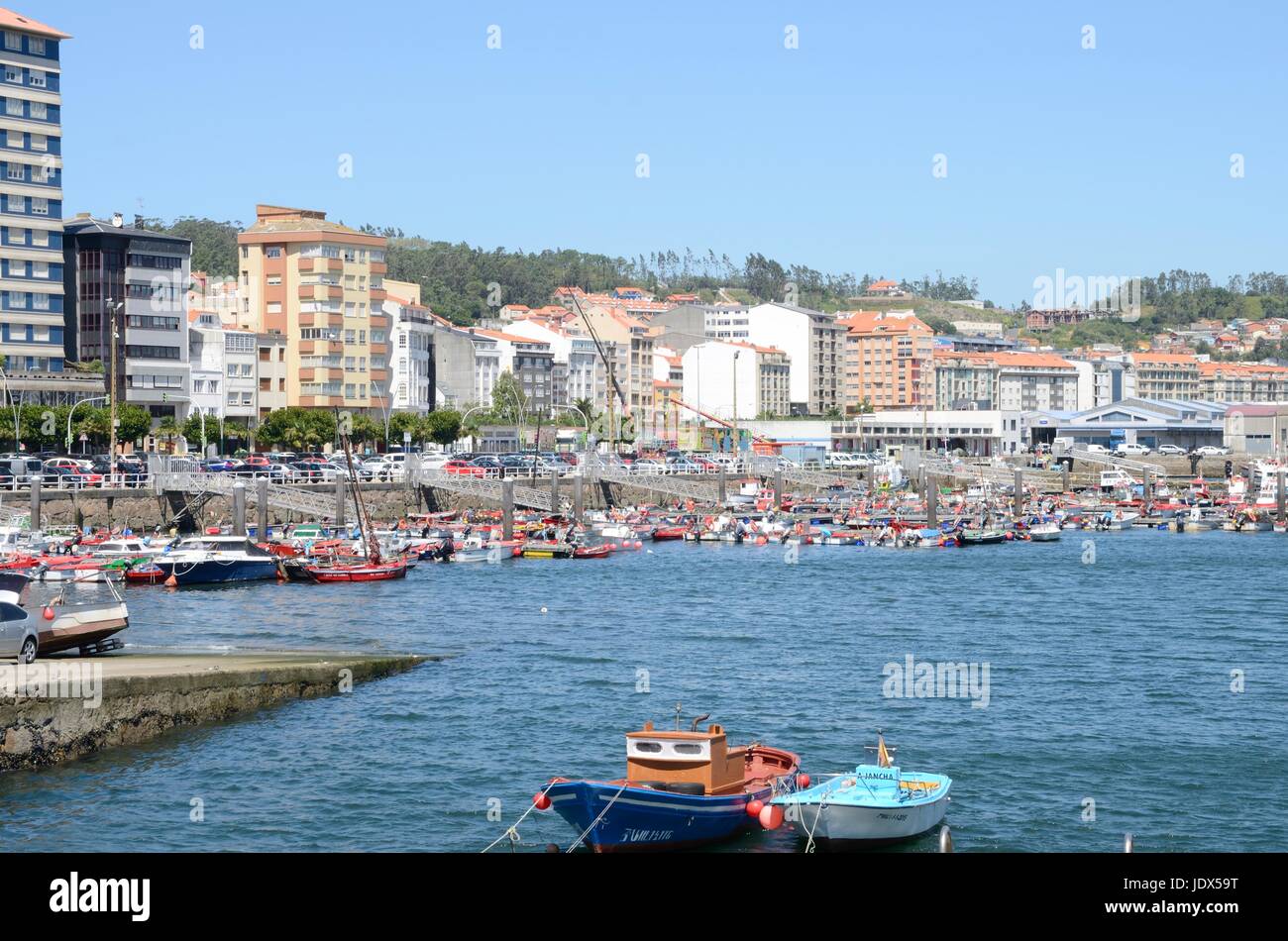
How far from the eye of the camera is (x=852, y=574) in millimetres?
66250

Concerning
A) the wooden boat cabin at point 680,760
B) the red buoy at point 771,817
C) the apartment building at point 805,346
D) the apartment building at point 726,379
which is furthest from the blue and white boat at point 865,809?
the apartment building at point 805,346

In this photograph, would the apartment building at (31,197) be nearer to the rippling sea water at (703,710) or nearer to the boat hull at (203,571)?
the boat hull at (203,571)

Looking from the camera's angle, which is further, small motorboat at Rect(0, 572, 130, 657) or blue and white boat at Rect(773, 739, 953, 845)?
small motorboat at Rect(0, 572, 130, 657)

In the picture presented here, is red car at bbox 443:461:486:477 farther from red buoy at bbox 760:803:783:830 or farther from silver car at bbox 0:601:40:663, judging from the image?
red buoy at bbox 760:803:783:830

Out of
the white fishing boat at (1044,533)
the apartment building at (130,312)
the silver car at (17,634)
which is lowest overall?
the white fishing boat at (1044,533)

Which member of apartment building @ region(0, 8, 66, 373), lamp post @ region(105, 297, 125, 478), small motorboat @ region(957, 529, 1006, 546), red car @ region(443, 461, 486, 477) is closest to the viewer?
lamp post @ region(105, 297, 125, 478)

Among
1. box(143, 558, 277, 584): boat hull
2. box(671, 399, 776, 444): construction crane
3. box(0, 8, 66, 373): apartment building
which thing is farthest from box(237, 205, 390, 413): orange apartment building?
box(671, 399, 776, 444): construction crane

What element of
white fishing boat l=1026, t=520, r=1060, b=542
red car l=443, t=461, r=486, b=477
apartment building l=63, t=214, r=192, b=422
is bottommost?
white fishing boat l=1026, t=520, r=1060, b=542

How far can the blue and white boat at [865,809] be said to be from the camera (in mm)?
21531

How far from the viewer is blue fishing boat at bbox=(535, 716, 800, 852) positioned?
67.4 ft

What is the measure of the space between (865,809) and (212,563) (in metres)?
39.7

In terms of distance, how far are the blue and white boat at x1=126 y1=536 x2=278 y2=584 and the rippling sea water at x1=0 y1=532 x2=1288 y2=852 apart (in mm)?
1678

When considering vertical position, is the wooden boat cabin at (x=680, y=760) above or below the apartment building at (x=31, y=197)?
below

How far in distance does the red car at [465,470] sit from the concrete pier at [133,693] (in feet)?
198
